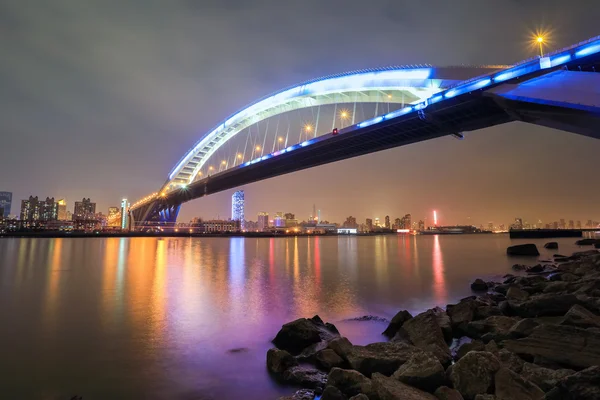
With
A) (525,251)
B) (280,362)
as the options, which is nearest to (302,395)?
(280,362)

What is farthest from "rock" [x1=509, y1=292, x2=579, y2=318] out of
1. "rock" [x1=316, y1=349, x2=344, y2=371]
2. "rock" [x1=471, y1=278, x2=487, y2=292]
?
"rock" [x1=471, y1=278, x2=487, y2=292]

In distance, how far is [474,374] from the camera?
3.63 meters

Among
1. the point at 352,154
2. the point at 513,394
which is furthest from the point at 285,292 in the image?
the point at 352,154

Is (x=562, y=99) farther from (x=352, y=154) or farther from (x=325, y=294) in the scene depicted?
(x=352, y=154)

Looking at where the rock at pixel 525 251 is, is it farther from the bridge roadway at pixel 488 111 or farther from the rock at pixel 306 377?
the rock at pixel 306 377

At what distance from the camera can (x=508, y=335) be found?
16.9 feet

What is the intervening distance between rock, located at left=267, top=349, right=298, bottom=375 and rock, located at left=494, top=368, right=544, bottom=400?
2715 millimetres

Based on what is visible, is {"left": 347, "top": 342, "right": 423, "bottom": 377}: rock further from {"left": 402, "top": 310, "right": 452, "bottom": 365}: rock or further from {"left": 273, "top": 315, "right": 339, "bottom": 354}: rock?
{"left": 273, "top": 315, "right": 339, "bottom": 354}: rock

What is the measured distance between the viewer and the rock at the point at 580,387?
280cm

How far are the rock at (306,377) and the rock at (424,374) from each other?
1.05 meters

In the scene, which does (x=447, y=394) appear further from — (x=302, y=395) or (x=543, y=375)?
(x=302, y=395)

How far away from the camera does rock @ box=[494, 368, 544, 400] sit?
10.8ft

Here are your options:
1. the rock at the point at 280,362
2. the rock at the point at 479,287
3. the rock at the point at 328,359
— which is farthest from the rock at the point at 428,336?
the rock at the point at 479,287

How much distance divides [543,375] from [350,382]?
2.14 meters
